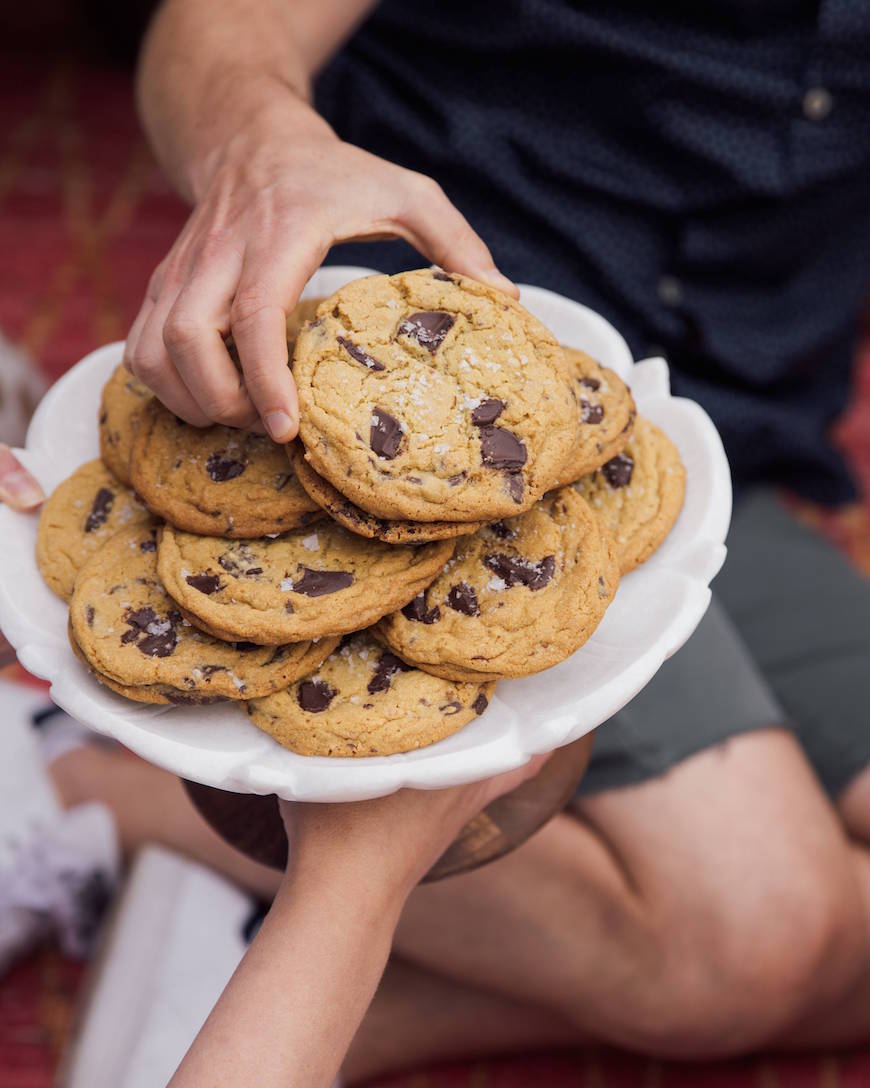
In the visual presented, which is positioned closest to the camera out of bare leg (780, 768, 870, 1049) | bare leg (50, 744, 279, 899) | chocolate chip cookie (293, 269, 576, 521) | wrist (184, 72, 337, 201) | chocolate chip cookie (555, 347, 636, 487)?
chocolate chip cookie (293, 269, 576, 521)

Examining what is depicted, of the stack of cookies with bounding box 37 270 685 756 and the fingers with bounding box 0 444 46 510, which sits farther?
the fingers with bounding box 0 444 46 510

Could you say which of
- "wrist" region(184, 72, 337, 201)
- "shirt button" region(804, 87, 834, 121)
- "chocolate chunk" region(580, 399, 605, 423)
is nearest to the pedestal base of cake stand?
"chocolate chunk" region(580, 399, 605, 423)

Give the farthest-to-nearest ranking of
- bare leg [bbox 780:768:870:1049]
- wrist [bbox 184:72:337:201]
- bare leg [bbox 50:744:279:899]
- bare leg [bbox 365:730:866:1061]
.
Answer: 1. bare leg [bbox 50:744:279:899]
2. bare leg [bbox 780:768:870:1049]
3. bare leg [bbox 365:730:866:1061]
4. wrist [bbox 184:72:337:201]

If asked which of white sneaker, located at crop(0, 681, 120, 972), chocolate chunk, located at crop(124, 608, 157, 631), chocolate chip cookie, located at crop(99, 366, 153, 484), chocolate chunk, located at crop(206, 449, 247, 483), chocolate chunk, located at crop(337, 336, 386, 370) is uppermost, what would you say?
chocolate chunk, located at crop(337, 336, 386, 370)

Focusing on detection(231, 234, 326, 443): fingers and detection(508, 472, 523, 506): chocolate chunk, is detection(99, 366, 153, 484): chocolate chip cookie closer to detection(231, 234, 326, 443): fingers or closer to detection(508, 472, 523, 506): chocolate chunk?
detection(231, 234, 326, 443): fingers

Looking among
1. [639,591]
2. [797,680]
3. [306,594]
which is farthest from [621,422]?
[797,680]

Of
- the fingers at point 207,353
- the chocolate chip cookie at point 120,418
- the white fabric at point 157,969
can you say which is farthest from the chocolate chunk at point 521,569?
the white fabric at point 157,969

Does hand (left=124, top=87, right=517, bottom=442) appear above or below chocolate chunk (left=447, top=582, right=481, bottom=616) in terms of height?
above
